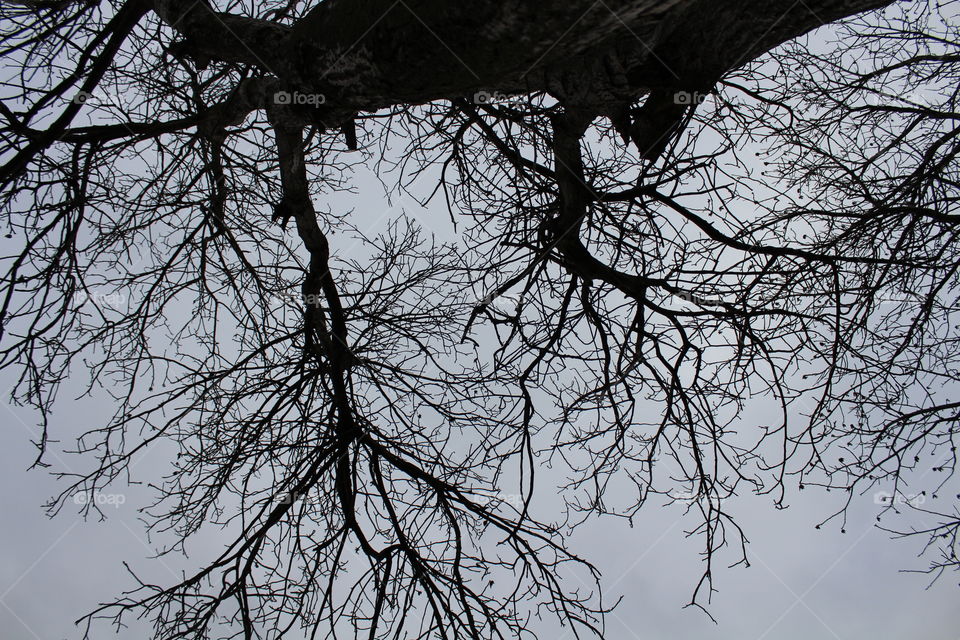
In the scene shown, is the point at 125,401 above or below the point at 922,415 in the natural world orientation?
below

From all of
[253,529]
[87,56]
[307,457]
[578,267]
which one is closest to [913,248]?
[578,267]

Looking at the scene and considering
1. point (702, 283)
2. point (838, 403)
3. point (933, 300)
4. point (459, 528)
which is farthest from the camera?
point (459, 528)

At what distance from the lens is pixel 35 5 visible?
378cm

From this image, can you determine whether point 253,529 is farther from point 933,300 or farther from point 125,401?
point 933,300

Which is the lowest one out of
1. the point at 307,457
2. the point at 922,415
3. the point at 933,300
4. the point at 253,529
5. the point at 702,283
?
the point at 253,529

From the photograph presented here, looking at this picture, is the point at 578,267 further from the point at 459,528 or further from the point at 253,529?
the point at 253,529

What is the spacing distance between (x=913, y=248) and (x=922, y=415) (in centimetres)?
122

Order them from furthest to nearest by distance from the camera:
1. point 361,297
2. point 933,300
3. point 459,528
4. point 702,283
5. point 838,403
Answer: point 361,297 < point 459,528 < point 933,300 < point 838,403 < point 702,283

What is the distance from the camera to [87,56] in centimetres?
362

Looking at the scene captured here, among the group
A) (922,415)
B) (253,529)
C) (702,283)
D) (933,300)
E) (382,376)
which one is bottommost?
(253,529)

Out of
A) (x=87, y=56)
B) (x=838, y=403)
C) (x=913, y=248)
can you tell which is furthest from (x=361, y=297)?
(x=913, y=248)

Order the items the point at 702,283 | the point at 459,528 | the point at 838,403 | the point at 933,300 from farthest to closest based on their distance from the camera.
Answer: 1. the point at 459,528
2. the point at 933,300
3. the point at 838,403
4. the point at 702,283

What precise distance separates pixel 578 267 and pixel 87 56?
3.68 meters

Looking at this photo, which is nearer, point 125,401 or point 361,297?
point 125,401
